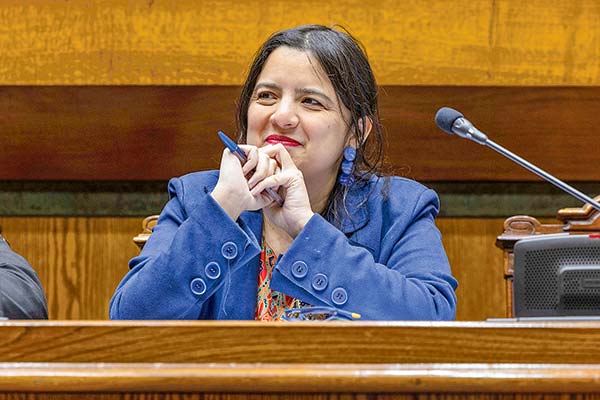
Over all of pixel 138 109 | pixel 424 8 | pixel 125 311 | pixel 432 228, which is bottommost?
pixel 125 311

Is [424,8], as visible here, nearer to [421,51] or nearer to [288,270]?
[421,51]

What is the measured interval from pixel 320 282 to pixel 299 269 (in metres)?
0.03

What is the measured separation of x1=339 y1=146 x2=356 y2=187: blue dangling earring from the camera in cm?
150

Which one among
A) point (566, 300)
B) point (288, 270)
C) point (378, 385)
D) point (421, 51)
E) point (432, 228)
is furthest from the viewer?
point (421, 51)

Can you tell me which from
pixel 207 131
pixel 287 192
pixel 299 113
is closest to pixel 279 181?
pixel 287 192

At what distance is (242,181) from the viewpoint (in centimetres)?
133

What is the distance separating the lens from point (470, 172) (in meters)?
2.16

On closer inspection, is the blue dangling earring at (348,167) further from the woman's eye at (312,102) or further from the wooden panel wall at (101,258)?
the wooden panel wall at (101,258)

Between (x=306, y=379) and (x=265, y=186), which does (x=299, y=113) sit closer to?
(x=265, y=186)

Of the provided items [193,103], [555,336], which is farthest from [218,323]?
[193,103]

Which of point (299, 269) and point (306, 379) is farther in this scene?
point (299, 269)

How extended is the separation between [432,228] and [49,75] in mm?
1108

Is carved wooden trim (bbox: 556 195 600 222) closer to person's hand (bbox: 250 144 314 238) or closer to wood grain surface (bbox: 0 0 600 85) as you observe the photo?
wood grain surface (bbox: 0 0 600 85)

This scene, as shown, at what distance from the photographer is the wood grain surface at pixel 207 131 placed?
2.13 metres
